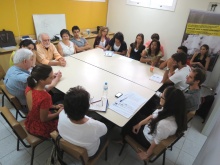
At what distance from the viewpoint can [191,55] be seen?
4.03 meters

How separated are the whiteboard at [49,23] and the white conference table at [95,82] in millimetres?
1647

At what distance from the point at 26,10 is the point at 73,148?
3.35m

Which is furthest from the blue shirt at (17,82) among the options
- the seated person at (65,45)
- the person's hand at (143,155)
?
the person's hand at (143,155)

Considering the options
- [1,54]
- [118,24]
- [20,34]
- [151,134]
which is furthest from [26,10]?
[151,134]

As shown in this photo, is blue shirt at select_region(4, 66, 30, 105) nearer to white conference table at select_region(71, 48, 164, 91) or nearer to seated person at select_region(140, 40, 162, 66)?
white conference table at select_region(71, 48, 164, 91)

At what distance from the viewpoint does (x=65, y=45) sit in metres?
3.31

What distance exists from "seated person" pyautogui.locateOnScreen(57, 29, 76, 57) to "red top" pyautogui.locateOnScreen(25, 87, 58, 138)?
173cm

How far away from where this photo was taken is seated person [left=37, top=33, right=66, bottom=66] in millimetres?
2678

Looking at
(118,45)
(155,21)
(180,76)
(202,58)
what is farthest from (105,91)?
(155,21)

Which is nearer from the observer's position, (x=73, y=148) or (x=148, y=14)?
(x=73, y=148)

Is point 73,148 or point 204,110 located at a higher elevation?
point 73,148

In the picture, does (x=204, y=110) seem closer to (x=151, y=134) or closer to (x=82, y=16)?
(x=151, y=134)

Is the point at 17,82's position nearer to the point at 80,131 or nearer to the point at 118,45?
the point at 80,131

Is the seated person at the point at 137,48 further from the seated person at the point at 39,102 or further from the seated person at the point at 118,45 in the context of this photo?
the seated person at the point at 39,102
